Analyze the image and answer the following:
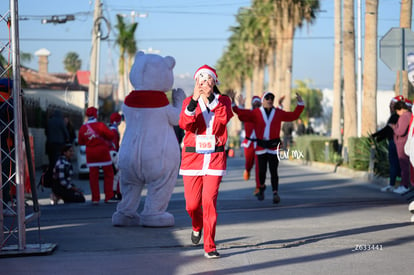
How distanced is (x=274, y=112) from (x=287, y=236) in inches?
169

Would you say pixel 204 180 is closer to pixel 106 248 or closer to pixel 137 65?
pixel 106 248

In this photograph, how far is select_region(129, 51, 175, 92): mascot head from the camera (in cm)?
1087

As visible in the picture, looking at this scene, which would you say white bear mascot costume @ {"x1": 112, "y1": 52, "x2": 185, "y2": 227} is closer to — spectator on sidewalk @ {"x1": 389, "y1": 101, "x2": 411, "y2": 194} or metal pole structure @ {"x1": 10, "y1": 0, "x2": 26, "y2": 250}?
metal pole structure @ {"x1": 10, "y1": 0, "x2": 26, "y2": 250}

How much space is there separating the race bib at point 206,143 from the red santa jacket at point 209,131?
0.03 m

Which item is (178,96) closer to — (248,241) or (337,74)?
(248,241)

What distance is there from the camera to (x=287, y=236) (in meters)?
9.23

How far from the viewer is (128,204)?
35.0ft

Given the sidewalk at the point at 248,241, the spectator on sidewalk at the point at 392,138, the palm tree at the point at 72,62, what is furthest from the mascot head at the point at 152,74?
the palm tree at the point at 72,62

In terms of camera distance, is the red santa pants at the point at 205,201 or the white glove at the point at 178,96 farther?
the white glove at the point at 178,96

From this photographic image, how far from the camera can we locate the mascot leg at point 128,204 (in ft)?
34.8

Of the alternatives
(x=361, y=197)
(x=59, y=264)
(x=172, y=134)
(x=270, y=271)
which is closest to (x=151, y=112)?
(x=172, y=134)

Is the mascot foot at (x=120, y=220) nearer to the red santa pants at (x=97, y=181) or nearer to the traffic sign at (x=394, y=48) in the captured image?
the red santa pants at (x=97, y=181)

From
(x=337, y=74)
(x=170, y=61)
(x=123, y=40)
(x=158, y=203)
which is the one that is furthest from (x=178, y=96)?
(x=123, y=40)

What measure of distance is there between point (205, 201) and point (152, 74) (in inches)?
137
